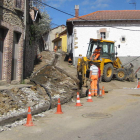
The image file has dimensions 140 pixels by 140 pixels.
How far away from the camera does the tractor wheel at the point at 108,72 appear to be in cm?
1825

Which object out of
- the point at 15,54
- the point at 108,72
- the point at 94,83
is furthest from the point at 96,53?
the point at 15,54

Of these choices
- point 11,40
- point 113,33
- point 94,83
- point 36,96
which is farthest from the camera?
point 113,33

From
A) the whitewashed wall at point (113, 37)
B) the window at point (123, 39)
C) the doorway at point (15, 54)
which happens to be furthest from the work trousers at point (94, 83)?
the window at point (123, 39)

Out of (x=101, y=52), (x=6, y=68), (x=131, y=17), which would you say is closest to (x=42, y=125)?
(x=6, y=68)

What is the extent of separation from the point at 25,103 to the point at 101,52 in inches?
435

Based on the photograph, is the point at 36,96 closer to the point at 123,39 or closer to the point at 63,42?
the point at 123,39

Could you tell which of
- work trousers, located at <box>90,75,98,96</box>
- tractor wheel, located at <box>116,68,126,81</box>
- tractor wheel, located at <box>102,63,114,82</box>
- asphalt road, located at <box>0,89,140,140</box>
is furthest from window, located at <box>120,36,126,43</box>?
asphalt road, located at <box>0,89,140,140</box>

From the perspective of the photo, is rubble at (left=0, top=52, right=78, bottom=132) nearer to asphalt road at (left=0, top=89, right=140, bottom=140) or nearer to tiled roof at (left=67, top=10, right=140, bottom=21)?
asphalt road at (left=0, top=89, right=140, bottom=140)

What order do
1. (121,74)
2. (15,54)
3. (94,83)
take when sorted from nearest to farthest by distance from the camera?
(94,83)
(15,54)
(121,74)

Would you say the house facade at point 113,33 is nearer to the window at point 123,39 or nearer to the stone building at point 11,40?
the window at point 123,39

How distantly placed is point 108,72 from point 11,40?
9976 millimetres

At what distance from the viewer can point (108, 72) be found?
1897cm

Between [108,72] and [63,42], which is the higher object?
[63,42]

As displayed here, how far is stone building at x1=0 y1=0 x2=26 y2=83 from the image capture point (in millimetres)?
11102
